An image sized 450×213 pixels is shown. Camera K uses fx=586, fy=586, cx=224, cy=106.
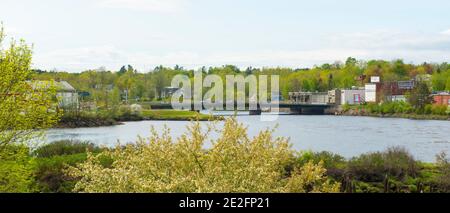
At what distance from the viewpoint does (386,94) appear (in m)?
92.2

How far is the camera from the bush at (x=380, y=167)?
18031 mm

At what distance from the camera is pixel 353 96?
94.6m

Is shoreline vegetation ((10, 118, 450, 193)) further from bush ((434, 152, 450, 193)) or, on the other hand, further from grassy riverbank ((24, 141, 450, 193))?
bush ((434, 152, 450, 193))

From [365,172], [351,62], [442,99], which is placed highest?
[351,62]

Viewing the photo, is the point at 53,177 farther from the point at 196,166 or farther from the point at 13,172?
the point at 196,166

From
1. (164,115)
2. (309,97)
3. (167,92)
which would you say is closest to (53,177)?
(164,115)

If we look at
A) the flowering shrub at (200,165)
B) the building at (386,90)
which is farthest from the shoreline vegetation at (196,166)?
the building at (386,90)

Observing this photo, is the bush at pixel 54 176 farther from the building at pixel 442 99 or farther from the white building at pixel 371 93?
the white building at pixel 371 93

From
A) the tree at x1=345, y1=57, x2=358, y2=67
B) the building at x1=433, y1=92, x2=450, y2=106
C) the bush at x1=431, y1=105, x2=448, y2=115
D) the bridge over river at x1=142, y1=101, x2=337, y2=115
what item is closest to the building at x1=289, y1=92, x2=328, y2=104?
the bridge over river at x1=142, y1=101, x2=337, y2=115

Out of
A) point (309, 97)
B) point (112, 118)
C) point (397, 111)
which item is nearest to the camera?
point (112, 118)

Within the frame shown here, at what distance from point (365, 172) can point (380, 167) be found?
1.97ft

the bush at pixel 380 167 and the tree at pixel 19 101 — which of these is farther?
the bush at pixel 380 167

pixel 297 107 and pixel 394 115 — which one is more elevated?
pixel 297 107

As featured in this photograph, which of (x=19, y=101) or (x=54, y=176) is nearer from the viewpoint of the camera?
(x=19, y=101)
